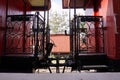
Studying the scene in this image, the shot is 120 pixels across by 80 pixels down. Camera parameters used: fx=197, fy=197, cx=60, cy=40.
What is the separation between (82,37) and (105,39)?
1.00 metres

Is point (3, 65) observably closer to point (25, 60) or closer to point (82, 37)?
point (25, 60)

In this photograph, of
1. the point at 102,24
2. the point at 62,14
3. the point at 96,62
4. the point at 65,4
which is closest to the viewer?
the point at 96,62

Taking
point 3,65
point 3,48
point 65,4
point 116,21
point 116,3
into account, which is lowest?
point 3,65

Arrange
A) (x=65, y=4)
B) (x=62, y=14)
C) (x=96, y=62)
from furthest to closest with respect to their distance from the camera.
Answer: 1. (x=62, y=14)
2. (x=65, y=4)
3. (x=96, y=62)

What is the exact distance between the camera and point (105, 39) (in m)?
4.55

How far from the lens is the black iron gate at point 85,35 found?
14.9 feet

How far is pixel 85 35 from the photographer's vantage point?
17.4ft

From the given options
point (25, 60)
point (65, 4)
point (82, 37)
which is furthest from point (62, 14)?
point (25, 60)

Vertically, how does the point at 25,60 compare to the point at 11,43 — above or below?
below

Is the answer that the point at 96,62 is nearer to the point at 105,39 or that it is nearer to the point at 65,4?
the point at 105,39

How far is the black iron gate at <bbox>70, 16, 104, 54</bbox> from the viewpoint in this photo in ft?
14.9

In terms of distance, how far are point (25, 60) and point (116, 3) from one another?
2.11m

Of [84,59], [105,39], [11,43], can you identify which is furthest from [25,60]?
[105,39]

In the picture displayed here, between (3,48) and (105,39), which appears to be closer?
(3,48)
